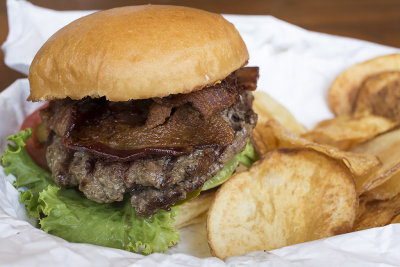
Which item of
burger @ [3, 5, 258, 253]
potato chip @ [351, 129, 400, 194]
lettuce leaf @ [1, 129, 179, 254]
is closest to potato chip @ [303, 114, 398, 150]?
potato chip @ [351, 129, 400, 194]

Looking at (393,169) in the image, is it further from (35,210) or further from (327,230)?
(35,210)

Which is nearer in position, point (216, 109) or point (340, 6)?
point (216, 109)

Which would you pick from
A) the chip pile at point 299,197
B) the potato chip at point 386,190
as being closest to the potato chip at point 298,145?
the chip pile at point 299,197

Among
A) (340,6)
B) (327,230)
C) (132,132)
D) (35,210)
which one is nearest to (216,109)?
(132,132)

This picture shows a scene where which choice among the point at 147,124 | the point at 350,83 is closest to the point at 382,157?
the point at 350,83

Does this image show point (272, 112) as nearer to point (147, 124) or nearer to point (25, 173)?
point (147, 124)

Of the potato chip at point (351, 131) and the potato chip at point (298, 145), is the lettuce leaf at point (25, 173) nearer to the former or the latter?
the potato chip at point (298, 145)
